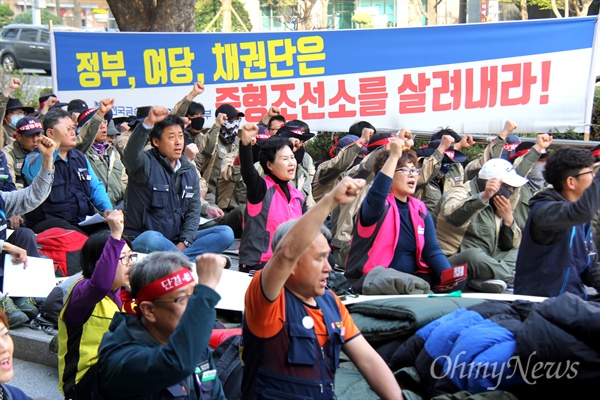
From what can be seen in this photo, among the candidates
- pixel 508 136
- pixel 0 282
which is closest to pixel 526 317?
pixel 0 282

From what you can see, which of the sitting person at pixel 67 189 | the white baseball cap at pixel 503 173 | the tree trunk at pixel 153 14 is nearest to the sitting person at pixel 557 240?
the white baseball cap at pixel 503 173

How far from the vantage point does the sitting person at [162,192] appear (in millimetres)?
6352

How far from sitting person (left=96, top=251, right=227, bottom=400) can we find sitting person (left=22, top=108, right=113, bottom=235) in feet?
13.1

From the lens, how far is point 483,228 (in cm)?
679

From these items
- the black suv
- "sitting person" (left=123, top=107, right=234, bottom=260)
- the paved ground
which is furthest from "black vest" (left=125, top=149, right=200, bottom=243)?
the black suv

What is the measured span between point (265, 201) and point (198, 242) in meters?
1.17

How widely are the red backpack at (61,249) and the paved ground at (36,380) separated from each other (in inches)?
41.8

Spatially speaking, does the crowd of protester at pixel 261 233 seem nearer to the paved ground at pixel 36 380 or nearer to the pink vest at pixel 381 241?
the pink vest at pixel 381 241

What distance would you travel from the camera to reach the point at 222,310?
5.80 meters

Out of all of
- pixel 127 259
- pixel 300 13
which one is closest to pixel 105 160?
pixel 127 259

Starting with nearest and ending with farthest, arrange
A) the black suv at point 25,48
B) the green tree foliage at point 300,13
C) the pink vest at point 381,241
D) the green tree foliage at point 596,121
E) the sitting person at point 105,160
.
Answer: the pink vest at point 381,241, the sitting person at point 105,160, the green tree foliage at point 596,121, the black suv at point 25,48, the green tree foliage at point 300,13

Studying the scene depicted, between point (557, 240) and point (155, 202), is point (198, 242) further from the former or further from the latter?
point (557, 240)

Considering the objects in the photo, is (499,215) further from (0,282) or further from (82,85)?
(82,85)

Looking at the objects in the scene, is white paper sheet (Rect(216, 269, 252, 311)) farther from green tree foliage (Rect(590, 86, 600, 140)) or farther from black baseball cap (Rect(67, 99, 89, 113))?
green tree foliage (Rect(590, 86, 600, 140))
